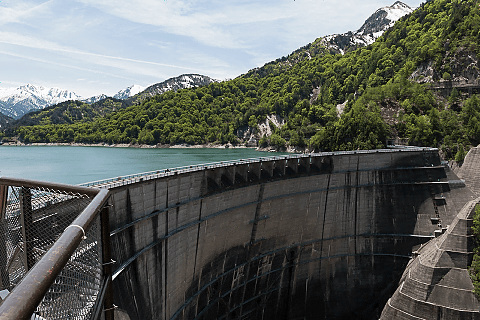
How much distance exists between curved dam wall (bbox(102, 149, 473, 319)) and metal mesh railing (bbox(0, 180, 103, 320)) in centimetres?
898

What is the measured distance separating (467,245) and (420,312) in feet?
19.7

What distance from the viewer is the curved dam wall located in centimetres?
1756

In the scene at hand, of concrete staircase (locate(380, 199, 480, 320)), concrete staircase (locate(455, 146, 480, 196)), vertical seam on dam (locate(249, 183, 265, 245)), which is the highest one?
concrete staircase (locate(455, 146, 480, 196))

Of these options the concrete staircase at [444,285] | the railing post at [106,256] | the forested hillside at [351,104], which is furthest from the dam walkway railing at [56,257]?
the forested hillside at [351,104]

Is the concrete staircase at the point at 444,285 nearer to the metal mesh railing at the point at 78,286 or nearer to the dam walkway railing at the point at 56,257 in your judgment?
the dam walkway railing at the point at 56,257

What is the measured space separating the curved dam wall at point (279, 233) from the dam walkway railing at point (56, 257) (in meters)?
9.09

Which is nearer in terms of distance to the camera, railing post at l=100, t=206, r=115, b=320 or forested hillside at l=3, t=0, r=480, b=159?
railing post at l=100, t=206, r=115, b=320

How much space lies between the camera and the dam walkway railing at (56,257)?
7.23ft

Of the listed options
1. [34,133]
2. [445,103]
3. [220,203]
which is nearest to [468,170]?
[220,203]

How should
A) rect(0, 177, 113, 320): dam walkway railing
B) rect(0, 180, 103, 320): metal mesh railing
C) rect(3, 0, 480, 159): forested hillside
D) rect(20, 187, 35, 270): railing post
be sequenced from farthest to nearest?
1. rect(3, 0, 480, 159): forested hillside
2. rect(20, 187, 35, 270): railing post
3. rect(0, 180, 103, 320): metal mesh railing
4. rect(0, 177, 113, 320): dam walkway railing

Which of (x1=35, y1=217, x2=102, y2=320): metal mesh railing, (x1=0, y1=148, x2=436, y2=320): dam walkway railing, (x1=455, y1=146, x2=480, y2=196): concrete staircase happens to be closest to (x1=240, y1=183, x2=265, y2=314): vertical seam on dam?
(x1=0, y1=148, x2=436, y2=320): dam walkway railing

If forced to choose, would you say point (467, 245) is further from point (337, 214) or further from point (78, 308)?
point (78, 308)

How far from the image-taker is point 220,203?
23453 millimetres

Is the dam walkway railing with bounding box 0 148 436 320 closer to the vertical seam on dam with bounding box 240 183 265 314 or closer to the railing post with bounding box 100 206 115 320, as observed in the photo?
the railing post with bounding box 100 206 115 320
